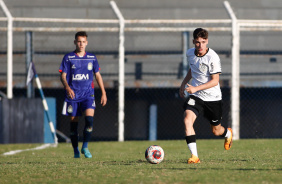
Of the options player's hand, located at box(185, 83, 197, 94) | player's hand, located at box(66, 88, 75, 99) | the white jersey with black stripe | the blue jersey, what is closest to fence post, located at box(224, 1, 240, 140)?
the blue jersey

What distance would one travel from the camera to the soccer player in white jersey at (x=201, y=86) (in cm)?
673

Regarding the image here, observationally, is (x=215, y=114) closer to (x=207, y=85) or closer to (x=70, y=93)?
(x=207, y=85)

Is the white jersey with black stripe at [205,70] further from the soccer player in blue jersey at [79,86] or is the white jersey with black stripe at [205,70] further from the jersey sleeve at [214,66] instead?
the soccer player in blue jersey at [79,86]

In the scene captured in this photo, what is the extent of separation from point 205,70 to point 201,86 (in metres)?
0.31

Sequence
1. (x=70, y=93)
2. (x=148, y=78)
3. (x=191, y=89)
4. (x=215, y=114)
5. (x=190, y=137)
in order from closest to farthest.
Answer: (x=191, y=89), (x=190, y=137), (x=215, y=114), (x=70, y=93), (x=148, y=78)

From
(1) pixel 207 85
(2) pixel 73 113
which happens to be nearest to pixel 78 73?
(2) pixel 73 113

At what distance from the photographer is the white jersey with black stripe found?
6930 mm

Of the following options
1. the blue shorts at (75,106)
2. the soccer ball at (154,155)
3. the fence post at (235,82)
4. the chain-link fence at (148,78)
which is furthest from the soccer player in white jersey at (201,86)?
the chain-link fence at (148,78)

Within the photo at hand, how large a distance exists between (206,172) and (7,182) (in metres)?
1.96

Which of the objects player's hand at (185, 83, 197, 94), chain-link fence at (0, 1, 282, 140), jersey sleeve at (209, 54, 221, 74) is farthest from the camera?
chain-link fence at (0, 1, 282, 140)

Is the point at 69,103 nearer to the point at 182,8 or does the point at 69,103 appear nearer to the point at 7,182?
the point at 7,182

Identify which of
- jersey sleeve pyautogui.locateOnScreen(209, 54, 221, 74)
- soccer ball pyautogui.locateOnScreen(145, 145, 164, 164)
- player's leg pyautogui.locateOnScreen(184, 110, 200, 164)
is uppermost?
jersey sleeve pyautogui.locateOnScreen(209, 54, 221, 74)

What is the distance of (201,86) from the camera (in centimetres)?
676

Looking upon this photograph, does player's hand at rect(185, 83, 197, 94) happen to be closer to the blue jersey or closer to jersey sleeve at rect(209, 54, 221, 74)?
jersey sleeve at rect(209, 54, 221, 74)
